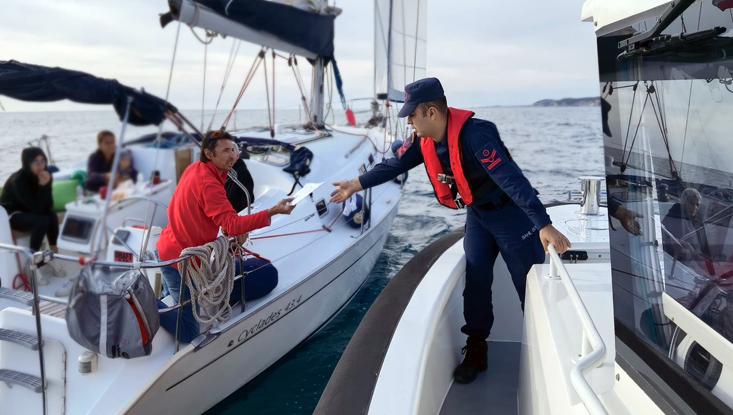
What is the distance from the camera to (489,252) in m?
2.82

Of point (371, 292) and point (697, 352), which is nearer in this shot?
point (697, 352)

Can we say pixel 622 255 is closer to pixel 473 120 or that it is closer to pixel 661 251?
pixel 661 251

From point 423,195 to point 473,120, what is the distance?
34.2 feet

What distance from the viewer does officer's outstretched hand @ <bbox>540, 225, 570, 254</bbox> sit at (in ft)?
7.18

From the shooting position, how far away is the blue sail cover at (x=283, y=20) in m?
5.23

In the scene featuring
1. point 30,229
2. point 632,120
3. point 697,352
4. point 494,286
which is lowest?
point 494,286

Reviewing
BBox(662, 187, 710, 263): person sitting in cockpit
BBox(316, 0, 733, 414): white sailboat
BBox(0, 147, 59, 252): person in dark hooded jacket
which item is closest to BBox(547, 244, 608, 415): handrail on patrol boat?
BBox(316, 0, 733, 414): white sailboat

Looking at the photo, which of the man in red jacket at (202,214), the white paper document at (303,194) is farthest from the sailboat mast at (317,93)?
the man in red jacket at (202,214)

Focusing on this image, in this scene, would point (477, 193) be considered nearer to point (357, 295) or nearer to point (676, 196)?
point (676, 196)

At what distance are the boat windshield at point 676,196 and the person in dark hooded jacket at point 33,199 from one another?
5.36 ft

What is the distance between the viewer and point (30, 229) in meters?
2.12

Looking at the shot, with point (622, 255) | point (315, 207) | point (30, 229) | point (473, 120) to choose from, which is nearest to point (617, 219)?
point (622, 255)

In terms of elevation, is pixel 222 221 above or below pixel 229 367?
above

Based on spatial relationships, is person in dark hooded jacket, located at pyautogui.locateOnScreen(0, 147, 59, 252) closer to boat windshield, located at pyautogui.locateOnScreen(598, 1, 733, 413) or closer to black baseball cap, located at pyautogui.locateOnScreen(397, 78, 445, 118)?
black baseball cap, located at pyautogui.locateOnScreen(397, 78, 445, 118)
